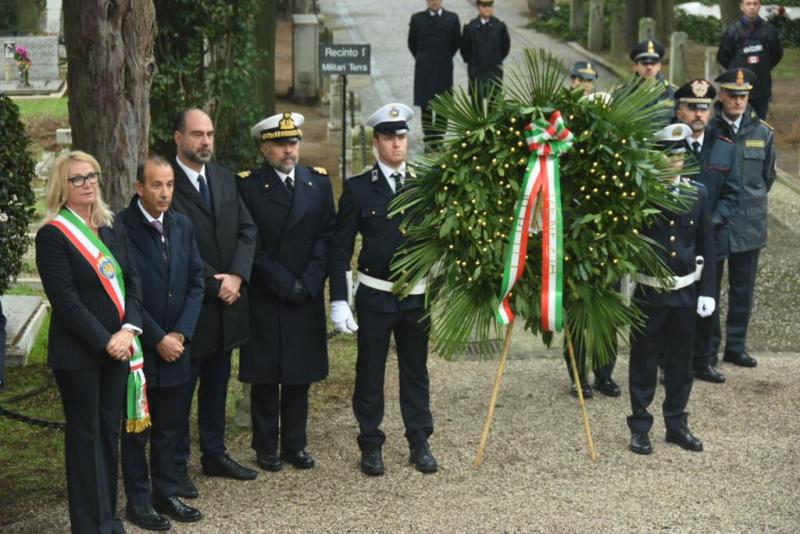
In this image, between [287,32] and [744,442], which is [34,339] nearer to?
[744,442]

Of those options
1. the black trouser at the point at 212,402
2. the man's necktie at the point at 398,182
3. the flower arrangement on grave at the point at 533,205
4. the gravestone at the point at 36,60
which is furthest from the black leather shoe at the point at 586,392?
the gravestone at the point at 36,60

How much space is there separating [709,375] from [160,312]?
13.4 ft

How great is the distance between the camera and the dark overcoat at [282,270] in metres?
8.36

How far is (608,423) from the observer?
30.2ft

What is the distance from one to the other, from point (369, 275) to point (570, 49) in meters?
18.6

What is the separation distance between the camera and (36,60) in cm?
2377

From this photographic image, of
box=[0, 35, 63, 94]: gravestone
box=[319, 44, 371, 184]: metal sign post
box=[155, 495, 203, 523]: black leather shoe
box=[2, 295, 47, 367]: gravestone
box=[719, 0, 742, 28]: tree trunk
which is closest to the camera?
box=[155, 495, 203, 523]: black leather shoe

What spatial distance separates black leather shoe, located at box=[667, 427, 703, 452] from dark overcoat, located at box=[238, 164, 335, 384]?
208 cm

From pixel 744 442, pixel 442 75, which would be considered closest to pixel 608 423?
pixel 744 442

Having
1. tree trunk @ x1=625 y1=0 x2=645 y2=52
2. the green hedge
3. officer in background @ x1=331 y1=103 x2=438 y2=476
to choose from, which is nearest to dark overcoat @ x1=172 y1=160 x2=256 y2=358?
officer in background @ x1=331 y1=103 x2=438 y2=476

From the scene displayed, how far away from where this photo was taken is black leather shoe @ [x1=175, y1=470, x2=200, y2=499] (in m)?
7.91

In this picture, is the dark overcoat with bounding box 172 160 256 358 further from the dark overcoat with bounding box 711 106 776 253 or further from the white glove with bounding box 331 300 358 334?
the dark overcoat with bounding box 711 106 776 253

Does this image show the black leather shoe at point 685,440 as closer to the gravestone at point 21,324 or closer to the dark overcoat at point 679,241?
the dark overcoat at point 679,241

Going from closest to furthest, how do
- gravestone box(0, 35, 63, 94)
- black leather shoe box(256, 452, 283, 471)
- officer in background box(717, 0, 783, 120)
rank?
black leather shoe box(256, 452, 283, 471), officer in background box(717, 0, 783, 120), gravestone box(0, 35, 63, 94)
